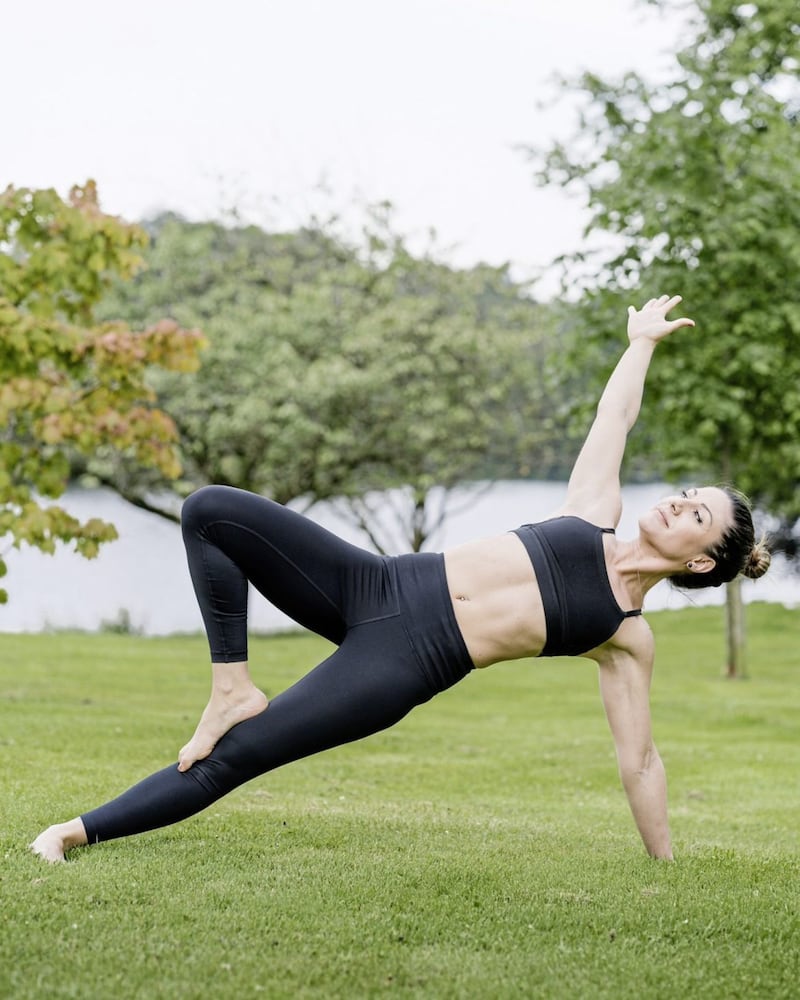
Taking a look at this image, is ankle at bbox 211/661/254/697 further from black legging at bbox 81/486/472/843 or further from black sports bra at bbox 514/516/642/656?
black sports bra at bbox 514/516/642/656

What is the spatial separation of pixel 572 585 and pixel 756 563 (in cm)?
79

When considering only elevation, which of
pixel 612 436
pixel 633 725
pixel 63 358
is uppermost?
pixel 63 358

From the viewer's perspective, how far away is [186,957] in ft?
10.1

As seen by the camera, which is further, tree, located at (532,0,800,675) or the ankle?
tree, located at (532,0,800,675)

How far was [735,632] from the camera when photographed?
14.4 m

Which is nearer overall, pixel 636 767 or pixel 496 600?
pixel 496 600

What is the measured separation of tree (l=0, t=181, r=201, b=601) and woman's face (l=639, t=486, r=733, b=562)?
4.67 meters

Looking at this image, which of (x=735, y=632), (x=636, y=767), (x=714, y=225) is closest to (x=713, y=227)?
(x=714, y=225)

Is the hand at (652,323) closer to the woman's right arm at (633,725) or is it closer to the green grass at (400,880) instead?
the woman's right arm at (633,725)

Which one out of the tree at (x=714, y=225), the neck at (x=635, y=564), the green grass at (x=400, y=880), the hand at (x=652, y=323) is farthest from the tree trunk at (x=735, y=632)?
the neck at (x=635, y=564)

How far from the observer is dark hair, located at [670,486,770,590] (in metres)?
4.16

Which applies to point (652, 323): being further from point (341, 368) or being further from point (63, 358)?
point (341, 368)

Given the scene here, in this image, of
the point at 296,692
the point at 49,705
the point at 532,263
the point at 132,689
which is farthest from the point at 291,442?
the point at 296,692

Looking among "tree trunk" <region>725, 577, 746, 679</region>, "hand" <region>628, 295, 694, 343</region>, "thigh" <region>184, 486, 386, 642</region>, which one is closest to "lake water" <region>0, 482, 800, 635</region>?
"tree trunk" <region>725, 577, 746, 679</region>
